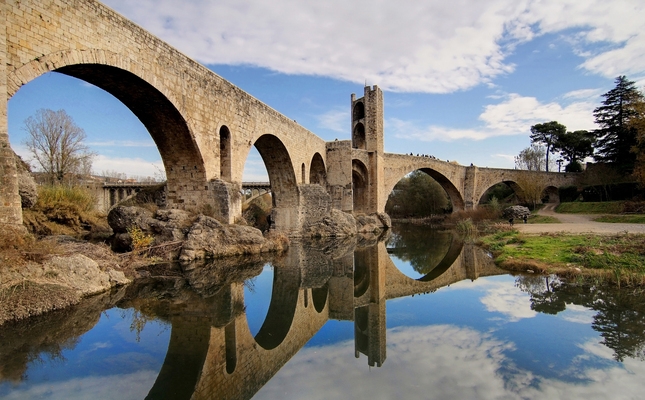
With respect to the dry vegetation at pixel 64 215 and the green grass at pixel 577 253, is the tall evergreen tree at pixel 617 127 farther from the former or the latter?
the dry vegetation at pixel 64 215

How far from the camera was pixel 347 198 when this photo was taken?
21.4 metres

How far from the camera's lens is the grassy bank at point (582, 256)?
24.1 feet

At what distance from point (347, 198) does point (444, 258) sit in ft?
32.1

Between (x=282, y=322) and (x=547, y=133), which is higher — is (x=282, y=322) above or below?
below

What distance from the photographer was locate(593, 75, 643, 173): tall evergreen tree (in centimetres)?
2833

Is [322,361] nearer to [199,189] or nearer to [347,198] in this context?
[199,189]

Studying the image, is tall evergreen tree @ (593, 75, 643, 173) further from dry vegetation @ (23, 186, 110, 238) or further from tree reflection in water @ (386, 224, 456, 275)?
dry vegetation @ (23, 186, 110, 238)

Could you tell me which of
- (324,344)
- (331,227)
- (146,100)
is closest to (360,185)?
(331,227)

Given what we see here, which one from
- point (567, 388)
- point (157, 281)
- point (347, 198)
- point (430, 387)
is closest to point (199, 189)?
point (157, 281)

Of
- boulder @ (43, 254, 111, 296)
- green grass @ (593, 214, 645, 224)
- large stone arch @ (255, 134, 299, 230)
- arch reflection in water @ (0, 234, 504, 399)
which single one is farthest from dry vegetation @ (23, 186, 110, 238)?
green grass @ (593, 214, 645, 224)

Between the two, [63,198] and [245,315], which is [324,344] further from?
[63,198]

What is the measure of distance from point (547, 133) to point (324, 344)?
150 feet

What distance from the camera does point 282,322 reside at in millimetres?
5836

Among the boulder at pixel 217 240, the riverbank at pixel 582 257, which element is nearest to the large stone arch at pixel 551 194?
the riverbank at pixel 582 257
